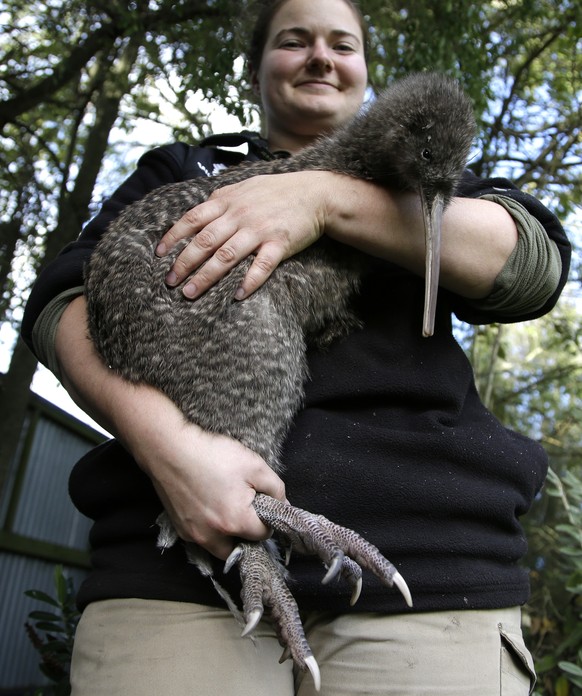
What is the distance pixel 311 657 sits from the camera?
1356mm

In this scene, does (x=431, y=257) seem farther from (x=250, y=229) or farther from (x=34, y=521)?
(x=34, y=521)

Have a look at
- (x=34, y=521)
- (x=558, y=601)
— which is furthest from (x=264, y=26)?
(x=34, y=521)

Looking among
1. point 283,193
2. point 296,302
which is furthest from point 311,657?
point 283,193

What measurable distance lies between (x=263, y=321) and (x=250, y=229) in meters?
0.23

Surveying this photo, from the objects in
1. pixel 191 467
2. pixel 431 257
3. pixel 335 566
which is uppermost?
pixel 431 257

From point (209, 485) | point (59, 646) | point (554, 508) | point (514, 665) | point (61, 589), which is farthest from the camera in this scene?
point (554, 508)

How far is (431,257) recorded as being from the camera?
5.46ft

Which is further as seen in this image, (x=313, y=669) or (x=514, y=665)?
(x=514, y=665)

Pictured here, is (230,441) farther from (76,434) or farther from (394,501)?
(76,434)

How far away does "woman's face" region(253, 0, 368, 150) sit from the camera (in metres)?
2.27

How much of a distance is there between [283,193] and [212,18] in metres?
3.07

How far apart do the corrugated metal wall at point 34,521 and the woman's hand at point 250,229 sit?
398 centimetres

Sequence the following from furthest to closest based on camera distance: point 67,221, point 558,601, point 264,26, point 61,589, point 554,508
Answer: point 554,508
point 67,221
point 558,601
point 61,589
point 264,26

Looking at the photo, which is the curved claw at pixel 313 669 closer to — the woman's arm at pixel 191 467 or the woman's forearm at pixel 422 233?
the woman's arm at pixel 191 467
